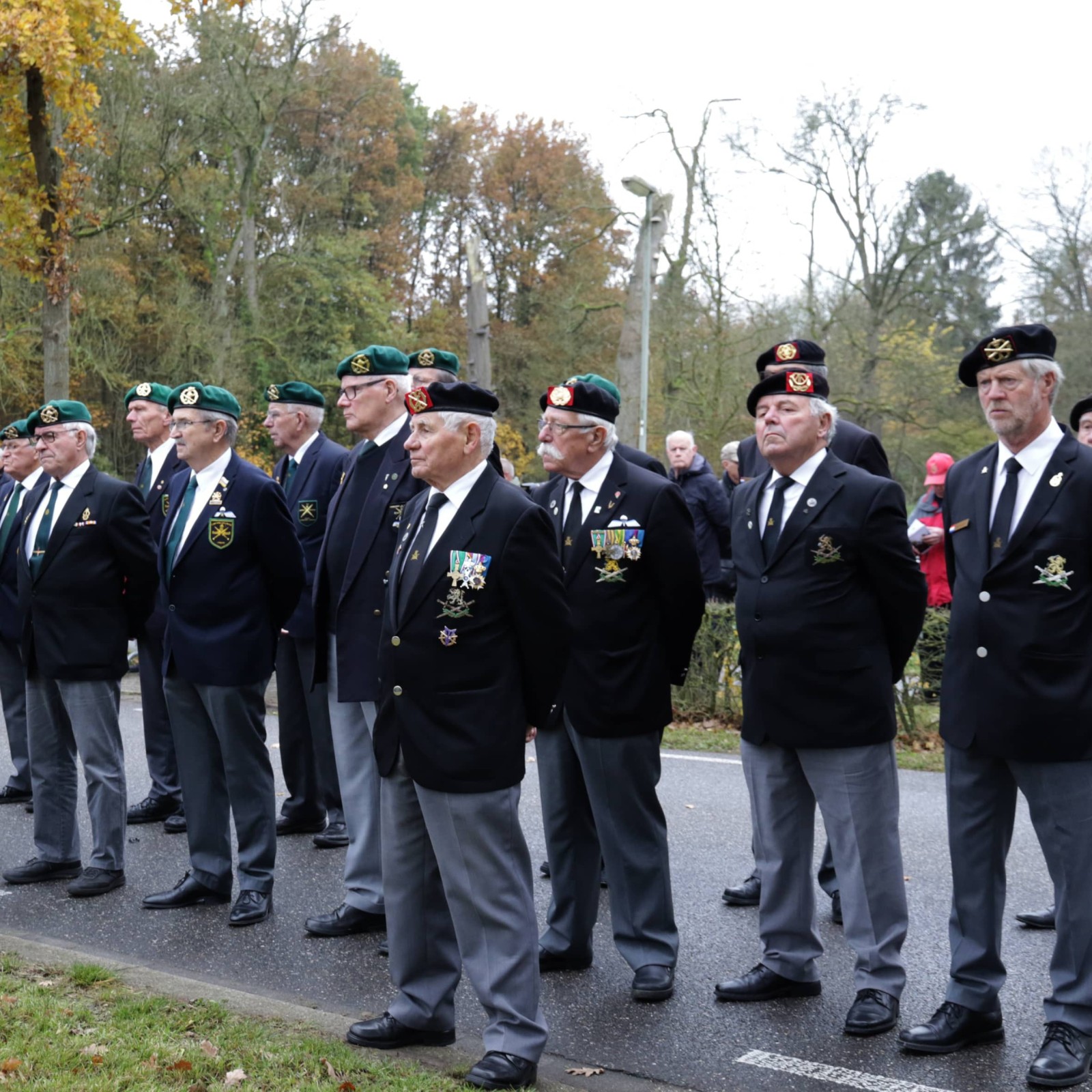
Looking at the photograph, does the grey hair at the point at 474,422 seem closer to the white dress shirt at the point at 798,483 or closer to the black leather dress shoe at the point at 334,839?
the white dress shirt at the point at 798,483

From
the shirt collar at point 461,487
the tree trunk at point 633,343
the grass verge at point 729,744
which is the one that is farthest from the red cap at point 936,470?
the tree trunk at point 633,343

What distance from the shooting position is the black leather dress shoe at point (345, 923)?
588 cm

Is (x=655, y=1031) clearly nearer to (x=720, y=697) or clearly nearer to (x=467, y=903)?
(x=467, y=903)

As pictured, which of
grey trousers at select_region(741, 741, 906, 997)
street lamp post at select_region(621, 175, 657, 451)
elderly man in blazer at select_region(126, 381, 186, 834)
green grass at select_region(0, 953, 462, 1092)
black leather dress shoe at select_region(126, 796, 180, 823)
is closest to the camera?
green grass at select_region(0, 953, 462, 1092)

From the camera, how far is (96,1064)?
4.19 m

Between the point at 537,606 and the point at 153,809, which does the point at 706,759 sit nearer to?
the point at 153,809

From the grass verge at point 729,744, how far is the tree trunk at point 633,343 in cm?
1316

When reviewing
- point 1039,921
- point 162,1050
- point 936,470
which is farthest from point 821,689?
point 936,470

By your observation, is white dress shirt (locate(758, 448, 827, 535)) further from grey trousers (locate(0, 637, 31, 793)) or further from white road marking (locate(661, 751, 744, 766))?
grey trousers (locate(0, 637, 31, 793))

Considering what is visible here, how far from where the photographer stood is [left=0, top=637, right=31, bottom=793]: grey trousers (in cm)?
869

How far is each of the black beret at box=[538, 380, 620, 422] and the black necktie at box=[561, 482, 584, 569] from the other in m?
0.33

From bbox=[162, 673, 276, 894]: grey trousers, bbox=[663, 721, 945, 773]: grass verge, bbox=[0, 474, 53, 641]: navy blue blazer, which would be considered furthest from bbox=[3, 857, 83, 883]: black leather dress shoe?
bbox=[663, 721, 945, 773]: grass verge

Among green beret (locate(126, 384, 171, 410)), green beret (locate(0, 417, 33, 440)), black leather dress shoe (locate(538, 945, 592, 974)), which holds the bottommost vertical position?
black leather dress shoe (locate(538, 945, 592, 974))

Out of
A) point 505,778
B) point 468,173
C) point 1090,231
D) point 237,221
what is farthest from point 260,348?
point 505,778
